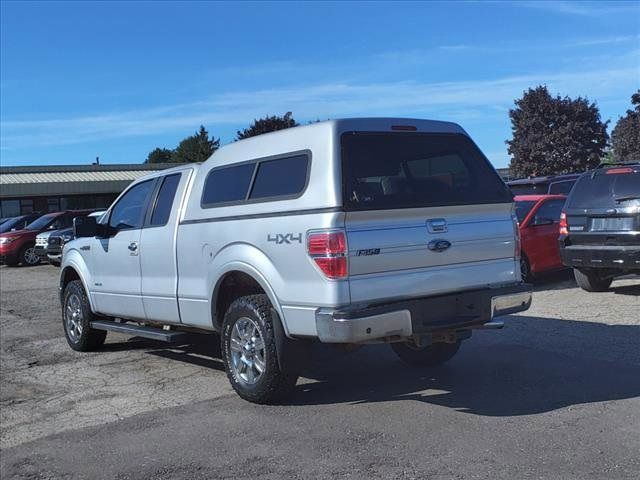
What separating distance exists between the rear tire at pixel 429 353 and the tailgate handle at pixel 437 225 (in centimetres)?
173

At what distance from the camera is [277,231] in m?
5.31

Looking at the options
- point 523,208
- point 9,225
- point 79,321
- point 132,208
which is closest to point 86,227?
point 132,208

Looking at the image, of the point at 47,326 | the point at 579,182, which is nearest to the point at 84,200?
the point at 47,326

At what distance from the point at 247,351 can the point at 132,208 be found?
2.72m

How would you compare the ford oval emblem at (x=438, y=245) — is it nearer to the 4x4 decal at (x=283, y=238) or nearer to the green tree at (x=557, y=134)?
the 4x4 decal at (x=283, y=238)

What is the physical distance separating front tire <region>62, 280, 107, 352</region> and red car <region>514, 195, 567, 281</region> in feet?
22.2

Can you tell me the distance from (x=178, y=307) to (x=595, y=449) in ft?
12.8

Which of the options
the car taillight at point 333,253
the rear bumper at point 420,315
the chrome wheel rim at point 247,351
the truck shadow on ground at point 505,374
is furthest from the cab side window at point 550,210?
the car taillight at point 333,253

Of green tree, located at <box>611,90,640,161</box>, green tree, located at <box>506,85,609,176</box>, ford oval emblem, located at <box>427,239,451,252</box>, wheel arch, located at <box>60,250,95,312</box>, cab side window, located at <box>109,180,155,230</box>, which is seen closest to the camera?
ford oval emblem, located at <box>427,239,451,252</box>

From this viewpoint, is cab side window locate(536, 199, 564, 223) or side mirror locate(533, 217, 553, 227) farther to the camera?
cab side window locate(536, 199, 564, 223)

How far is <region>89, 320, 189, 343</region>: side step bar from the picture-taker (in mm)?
6730

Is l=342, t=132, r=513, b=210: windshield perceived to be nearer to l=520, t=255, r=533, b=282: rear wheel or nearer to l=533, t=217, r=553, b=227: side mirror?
l=520, t=255, r=533, b=282: rear wheel

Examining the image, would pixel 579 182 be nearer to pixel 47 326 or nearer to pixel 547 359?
pixel 547 359

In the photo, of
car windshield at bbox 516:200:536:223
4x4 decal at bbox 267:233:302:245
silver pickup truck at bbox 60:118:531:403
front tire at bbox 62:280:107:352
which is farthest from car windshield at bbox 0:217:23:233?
4x4 decal at bbox 267:233:302:245
